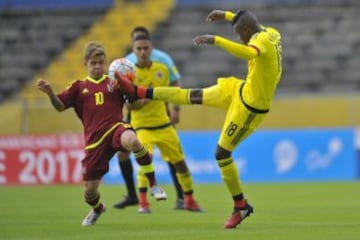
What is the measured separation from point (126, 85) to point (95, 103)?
52cm

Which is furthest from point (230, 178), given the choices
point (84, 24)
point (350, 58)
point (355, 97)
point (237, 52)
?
point (84, 24)

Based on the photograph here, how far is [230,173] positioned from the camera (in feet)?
39.6

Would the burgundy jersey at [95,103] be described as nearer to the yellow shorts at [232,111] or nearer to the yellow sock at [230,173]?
the yellow shorts at [232,111]

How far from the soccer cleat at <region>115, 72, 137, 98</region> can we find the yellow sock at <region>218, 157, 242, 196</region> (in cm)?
122

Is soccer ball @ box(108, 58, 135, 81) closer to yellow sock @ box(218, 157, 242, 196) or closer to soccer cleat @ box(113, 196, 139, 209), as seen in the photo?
yellow sock @ box(218, 157, 242, 196)

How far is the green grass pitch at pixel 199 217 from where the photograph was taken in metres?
11.1

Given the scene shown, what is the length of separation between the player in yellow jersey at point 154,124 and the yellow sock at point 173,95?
2.95m

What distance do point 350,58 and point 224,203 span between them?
45.0 feet

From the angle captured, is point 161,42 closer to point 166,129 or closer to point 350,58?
point 350,58

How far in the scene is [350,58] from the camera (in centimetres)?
2958

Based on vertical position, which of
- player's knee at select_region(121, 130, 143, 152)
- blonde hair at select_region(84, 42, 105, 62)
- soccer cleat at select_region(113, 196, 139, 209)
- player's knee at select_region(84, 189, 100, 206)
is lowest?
soccer cleat at select_region(113, 196, 139, 209)

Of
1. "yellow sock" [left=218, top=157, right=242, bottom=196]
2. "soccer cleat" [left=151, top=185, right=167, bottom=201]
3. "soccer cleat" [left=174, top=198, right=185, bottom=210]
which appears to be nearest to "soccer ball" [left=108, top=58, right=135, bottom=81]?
"soccer cleat" [left=151, top=185, right=167, bottom=201]

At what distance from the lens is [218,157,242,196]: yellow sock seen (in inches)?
474

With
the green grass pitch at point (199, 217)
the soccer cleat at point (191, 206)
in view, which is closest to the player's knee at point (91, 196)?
the green grass pitch at point (199, 217)
